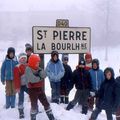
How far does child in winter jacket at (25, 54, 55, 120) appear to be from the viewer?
26.8ft

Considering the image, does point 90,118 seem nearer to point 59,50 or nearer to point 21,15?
point 59,50

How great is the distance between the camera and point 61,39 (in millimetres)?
9875

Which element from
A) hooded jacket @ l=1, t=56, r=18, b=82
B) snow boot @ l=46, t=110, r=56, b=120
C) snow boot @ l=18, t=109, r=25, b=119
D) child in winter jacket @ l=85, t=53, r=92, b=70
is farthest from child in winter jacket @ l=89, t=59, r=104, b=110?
hooded jacket @ l=1, t=56, r=18, b=82

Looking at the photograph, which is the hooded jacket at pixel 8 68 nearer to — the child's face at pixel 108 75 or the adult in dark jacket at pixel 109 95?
the adult in dark jacket at pixel 109 95

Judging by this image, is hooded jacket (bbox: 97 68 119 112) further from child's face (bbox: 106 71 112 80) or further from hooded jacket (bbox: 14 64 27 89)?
hooded jacket (bbox: 14 64 27 89)

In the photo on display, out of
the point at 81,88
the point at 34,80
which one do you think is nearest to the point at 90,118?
the point at 81,88

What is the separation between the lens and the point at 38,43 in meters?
9.65

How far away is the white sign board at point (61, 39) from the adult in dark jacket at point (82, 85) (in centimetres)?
77

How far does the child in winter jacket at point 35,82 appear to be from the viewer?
818 centimetres

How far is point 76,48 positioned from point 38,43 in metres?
1.05

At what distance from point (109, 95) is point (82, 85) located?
111 cm

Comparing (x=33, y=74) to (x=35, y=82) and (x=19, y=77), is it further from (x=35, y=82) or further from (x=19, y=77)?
(x=19, y=77)

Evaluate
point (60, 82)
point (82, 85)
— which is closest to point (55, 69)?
point (60, 82)

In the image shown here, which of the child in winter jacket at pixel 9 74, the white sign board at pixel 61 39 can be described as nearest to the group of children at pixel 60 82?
the child in winter jacket at pixel 9 74
